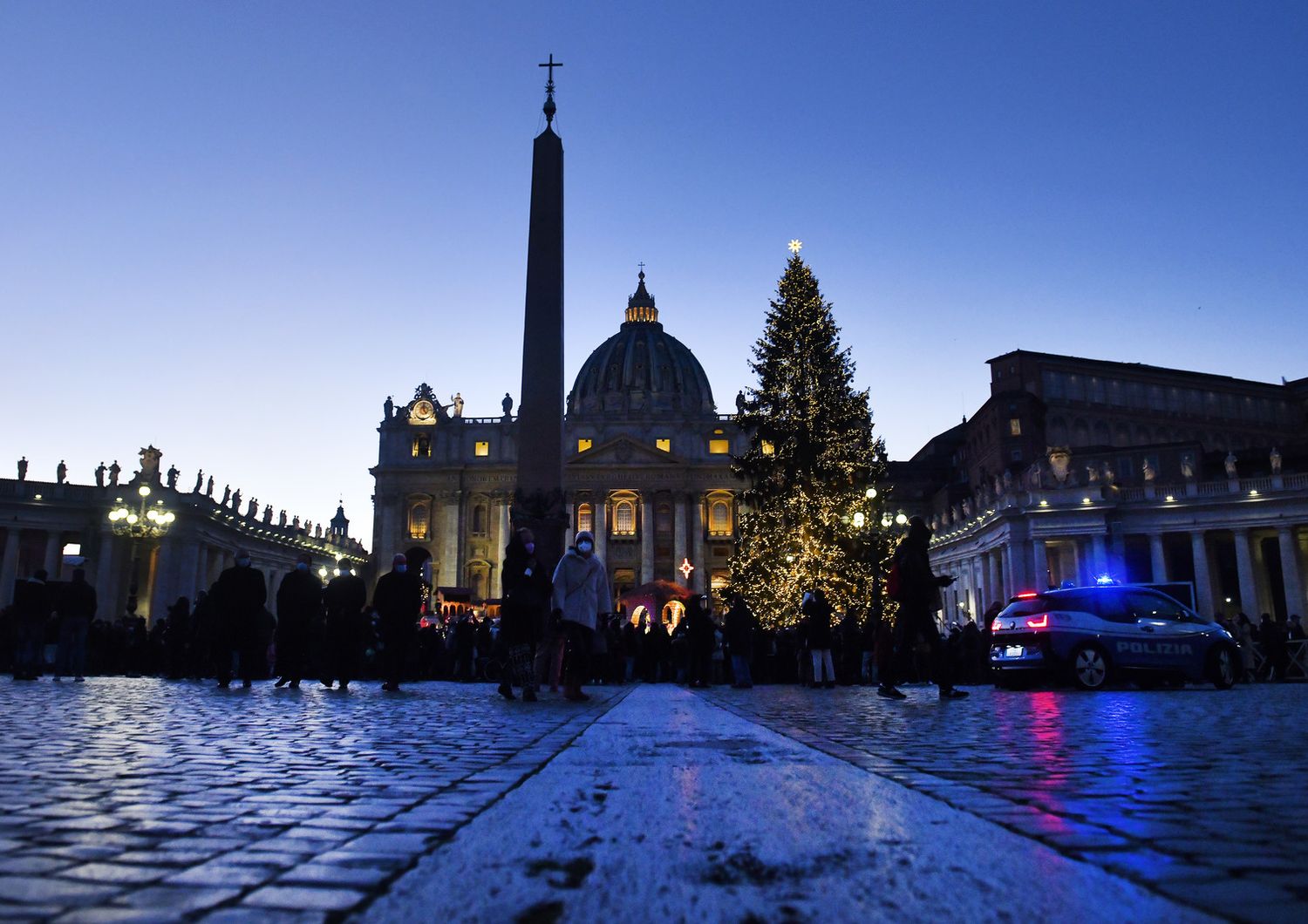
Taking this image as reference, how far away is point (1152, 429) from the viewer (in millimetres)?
68250

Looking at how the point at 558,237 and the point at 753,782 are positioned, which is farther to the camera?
the point at 558,237

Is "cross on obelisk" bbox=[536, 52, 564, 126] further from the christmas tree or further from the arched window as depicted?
the arched window

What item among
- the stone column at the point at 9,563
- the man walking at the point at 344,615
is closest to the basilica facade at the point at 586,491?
the stone column at the point at 9,563

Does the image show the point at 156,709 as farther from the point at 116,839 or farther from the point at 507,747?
the point at 116,839

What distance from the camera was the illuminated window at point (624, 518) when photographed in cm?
8117

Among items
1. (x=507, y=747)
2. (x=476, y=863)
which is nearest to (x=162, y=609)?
(x=507, y=747)

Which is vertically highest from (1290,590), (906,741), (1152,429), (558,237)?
(1152,429)

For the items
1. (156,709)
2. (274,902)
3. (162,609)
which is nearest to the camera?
(274,902)

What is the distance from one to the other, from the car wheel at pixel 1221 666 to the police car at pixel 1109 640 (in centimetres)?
1

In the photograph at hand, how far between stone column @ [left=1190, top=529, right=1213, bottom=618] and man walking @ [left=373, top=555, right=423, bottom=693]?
142ft

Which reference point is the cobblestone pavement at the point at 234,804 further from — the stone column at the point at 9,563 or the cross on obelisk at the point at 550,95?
the stone column at the point at 9,563

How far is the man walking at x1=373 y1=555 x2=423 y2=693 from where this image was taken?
478 inches

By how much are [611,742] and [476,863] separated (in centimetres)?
347

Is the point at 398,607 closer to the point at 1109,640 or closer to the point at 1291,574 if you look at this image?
the point at 1109,640
